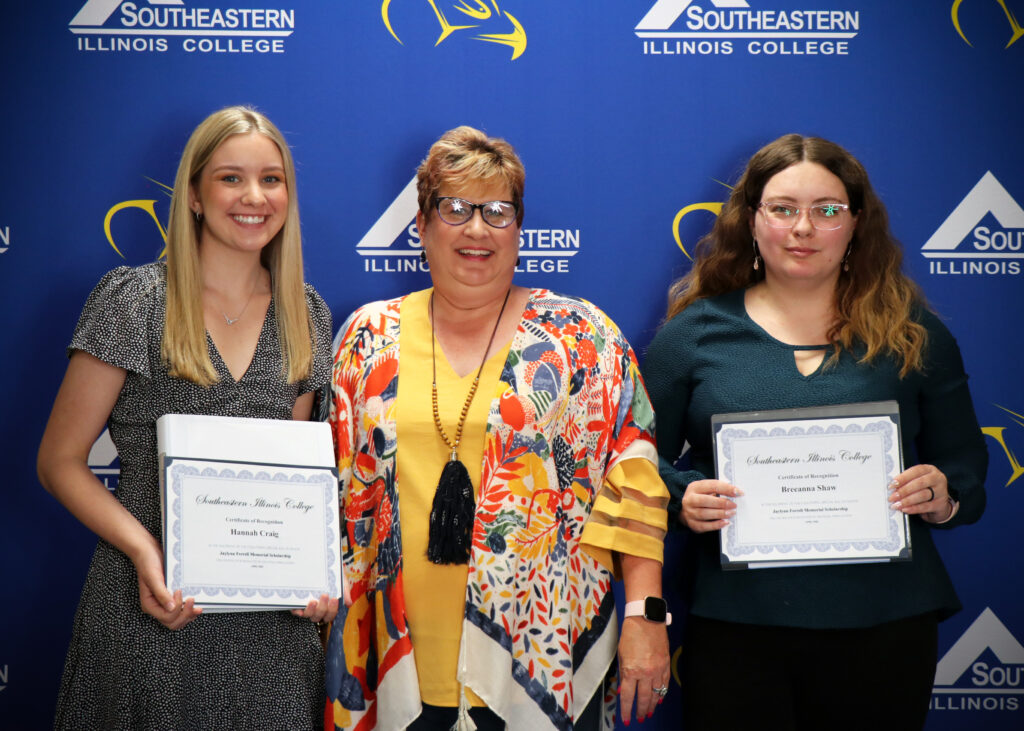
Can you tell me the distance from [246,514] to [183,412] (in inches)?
11.0

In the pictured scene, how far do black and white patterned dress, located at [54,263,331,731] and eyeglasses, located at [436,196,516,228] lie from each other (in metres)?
0.54

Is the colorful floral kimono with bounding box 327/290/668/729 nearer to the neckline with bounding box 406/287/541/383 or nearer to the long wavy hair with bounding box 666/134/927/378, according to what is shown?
the neckline with bounding box 406/287/541/383

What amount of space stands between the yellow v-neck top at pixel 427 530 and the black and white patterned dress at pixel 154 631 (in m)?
0.26

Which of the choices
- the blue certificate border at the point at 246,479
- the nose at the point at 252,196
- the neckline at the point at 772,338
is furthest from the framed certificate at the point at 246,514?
the neckline at the point at 772,338

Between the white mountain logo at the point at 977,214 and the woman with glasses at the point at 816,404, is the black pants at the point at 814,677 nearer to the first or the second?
the woman with glasses at the point at 816,404

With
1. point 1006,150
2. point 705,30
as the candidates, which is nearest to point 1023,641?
point 1006,150

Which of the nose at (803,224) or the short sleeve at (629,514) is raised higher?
the nose at (803,224)

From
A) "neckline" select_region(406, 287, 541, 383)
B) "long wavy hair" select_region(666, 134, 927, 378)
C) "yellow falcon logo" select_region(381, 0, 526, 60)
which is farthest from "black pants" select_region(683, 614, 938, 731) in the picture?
"yellow falcon logo" select_region(381, 0, 526, 60)

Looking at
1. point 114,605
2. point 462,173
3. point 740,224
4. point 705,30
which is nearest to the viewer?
point 114,605

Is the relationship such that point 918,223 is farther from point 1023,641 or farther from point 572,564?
point 572,564

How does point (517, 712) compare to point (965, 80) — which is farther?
point (965, 80)

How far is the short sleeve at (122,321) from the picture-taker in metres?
2.05

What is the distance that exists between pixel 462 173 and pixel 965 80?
63.2 inches

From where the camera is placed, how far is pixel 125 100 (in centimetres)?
273
